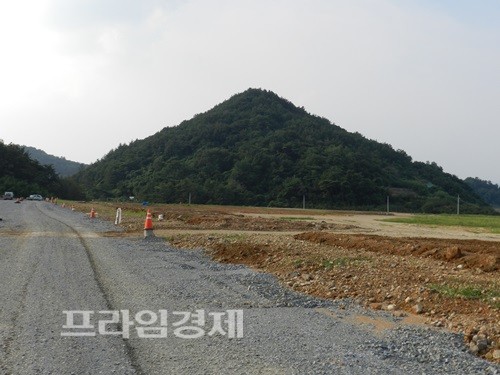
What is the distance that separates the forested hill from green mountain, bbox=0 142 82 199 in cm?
556

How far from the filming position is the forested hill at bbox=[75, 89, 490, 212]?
92.1m

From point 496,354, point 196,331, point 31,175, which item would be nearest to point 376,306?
point 496,354

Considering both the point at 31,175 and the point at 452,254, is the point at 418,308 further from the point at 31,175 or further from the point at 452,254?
the point at 31,175

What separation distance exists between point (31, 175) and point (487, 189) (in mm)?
124459

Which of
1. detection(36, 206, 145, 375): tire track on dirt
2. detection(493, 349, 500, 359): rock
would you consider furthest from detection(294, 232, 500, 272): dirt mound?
detection(36, 206, 145, 375): tire track on dirt

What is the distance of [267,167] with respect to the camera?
103 metres

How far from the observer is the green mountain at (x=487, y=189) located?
159875 millimetres

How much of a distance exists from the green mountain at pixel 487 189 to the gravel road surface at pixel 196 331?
520 feet

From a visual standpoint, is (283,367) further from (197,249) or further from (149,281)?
(197,249)

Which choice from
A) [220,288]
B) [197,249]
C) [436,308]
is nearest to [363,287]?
[436,308]

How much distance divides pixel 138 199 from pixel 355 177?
3578cm

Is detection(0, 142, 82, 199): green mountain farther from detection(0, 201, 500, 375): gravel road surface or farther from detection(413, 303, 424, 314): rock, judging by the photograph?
detection(413, 303, 424, 314): rock

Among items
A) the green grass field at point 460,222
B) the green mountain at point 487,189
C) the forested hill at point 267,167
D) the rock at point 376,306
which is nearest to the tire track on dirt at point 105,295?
the rock at point 376,306

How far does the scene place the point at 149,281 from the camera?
33.3 ft
